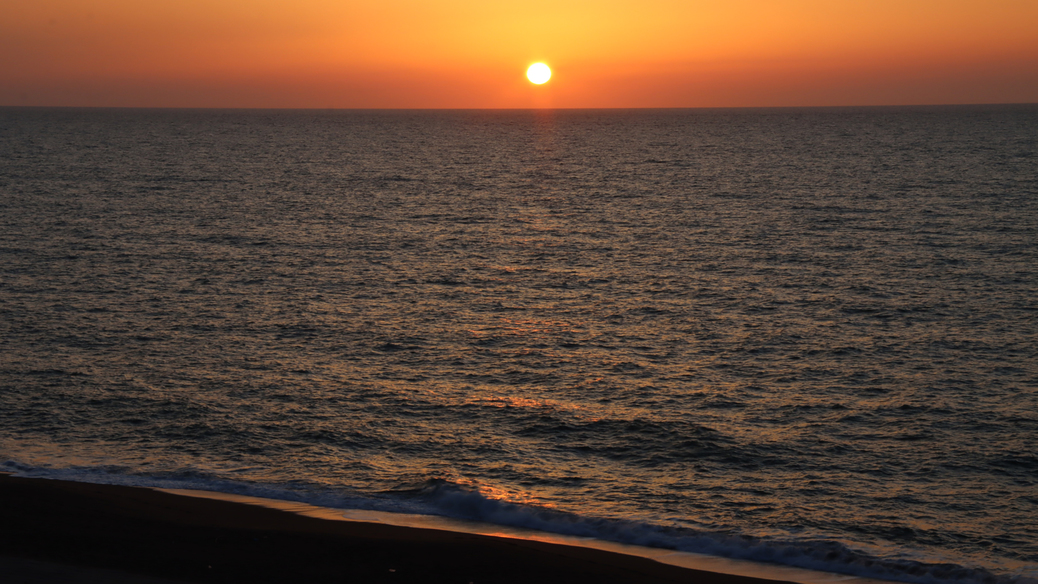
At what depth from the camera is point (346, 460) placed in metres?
21.0

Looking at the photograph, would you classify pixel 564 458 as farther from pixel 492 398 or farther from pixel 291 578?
pixel 291 578

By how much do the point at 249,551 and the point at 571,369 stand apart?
14.7 meters

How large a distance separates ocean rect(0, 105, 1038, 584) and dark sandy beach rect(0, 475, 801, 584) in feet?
5.32

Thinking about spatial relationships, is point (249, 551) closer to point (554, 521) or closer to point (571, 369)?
point (554, 521)

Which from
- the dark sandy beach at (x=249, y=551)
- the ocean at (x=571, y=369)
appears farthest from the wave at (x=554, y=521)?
the dark sandy beach at (x=249, y=551)

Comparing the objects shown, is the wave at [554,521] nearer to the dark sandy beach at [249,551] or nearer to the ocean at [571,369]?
the ocean at [571,369]

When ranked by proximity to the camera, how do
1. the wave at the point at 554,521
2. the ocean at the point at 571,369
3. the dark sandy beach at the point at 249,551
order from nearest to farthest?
the dark sandy beach at the point at 249,551 < the wave at the point at 554,521 < the ocean at the point at 571,369

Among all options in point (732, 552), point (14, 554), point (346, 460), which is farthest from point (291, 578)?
point (732, 552)

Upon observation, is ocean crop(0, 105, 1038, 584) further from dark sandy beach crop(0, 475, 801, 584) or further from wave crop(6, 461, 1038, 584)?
dark sandy beach crop(0, 475, 801, 584)

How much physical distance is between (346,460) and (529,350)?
1057 cm

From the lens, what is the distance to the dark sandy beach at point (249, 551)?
14250 millimetres

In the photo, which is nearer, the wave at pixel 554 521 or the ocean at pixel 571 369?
the wave at pixel 554 521

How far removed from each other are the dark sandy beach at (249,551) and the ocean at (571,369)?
5.32ft

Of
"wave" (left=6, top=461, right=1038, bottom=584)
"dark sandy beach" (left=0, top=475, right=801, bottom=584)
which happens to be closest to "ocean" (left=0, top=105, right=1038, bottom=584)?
"wave" (left=6, top=461, right=1038, bottom=584)
